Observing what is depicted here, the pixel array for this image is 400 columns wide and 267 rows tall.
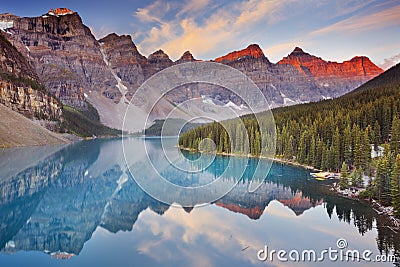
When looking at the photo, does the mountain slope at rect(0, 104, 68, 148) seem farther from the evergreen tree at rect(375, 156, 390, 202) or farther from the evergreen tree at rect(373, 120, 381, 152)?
the evergreen tree at rect(375, 156, 390, 202)

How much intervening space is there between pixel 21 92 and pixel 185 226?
10242 centimetres

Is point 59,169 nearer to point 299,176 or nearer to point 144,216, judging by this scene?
point 144,216

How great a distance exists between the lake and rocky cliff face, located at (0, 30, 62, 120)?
73888 mm

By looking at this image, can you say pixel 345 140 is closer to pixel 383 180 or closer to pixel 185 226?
pixel 383 180

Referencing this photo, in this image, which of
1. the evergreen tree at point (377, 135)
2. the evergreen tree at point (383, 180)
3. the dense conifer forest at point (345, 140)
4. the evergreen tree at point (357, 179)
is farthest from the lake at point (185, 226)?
the evergreen tree at point (377, 135)

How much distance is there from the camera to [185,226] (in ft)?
71.0

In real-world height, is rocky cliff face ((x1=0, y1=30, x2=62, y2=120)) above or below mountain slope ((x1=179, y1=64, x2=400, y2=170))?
above

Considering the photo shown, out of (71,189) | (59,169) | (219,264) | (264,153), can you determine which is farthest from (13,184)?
(264,153)

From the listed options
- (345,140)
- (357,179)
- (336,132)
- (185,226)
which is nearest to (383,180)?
(357,179)

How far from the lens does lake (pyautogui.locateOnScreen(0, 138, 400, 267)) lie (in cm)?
1709

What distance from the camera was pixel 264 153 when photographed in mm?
56688

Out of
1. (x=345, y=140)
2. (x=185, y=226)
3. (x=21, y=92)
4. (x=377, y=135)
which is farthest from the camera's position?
(x=21, y=92)

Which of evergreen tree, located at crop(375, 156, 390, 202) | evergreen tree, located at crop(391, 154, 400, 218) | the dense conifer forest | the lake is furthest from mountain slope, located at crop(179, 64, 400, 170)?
evergreen tree, located at crop(391, 154, 400, 218)

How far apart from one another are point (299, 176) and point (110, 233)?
2597cm
